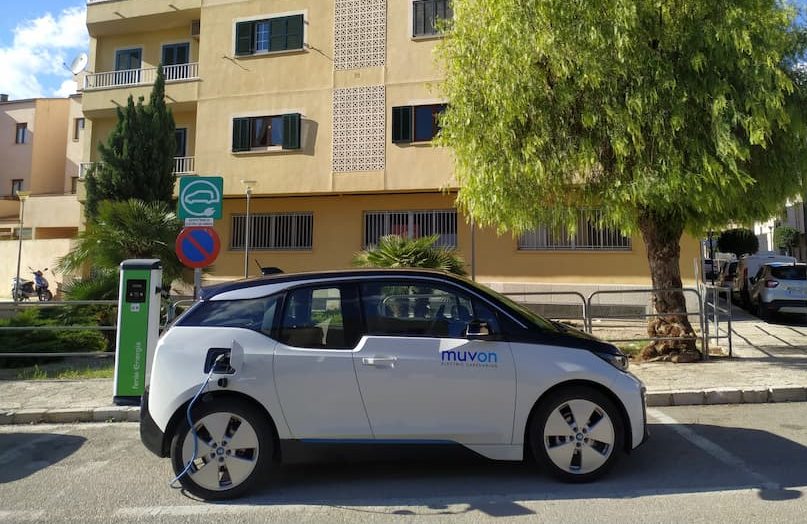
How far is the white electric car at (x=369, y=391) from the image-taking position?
4.25 m

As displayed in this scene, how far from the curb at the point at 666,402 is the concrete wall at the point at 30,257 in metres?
21.2

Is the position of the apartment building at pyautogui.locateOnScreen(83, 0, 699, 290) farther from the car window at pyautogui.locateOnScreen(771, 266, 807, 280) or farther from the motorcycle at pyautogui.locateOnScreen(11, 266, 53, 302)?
the motorcycle at pyautogui.locateOnScreen(11, 266, 53, 302)

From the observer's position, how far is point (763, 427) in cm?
593

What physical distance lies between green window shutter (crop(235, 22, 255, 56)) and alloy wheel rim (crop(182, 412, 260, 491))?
16006mm

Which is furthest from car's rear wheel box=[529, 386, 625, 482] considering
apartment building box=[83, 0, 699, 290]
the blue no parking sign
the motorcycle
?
the motorcycle

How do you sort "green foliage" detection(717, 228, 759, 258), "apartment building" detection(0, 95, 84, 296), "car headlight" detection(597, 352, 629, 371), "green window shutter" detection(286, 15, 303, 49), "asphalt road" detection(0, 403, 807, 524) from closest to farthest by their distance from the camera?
"asphalt road" detection(0, 403, 807, 524)
"car headlight" detection(597, 352, 629, 371)
"green window shutter" detection(286, 15, 303, 49)
"green foliage" detection(717, 228, 759, 258)
"apartment building" detection(0, 95, 84, 296)

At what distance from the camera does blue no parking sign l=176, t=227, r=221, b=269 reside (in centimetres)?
762

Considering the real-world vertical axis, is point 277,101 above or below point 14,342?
above

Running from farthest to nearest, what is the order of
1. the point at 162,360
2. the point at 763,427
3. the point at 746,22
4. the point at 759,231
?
1. the point at 759,231
2. the point at 746,22
3. the point at 763,427
4. the point at 162,360

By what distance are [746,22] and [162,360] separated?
8203mm

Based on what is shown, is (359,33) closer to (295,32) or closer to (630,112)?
(295,32)

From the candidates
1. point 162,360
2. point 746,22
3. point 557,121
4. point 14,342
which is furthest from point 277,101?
point 162,360

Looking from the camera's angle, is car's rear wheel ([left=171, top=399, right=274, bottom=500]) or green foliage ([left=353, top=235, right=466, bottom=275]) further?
green foliage ([left=353, top=235, right=466, bottom=275])

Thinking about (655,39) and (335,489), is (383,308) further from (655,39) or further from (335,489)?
(655,39)
